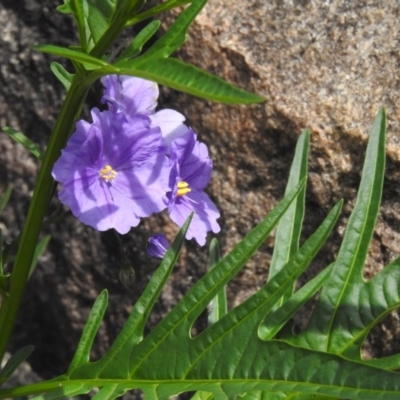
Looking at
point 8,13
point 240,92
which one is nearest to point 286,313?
point 240,92

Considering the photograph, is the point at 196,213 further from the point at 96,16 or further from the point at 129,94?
the point at 96,16

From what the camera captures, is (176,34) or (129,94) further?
(129,94)

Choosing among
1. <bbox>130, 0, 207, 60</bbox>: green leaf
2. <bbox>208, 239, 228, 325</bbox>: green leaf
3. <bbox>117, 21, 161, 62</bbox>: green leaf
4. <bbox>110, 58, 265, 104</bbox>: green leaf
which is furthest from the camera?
<bbox>208, 239, 228, 325</bbox>: green leaf

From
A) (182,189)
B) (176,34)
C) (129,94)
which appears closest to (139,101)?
(129,94)

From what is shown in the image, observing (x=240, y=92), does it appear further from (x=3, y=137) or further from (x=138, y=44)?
(x=3, y=137)

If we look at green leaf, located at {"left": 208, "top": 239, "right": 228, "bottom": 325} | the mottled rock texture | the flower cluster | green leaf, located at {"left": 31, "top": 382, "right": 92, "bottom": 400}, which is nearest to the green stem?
the flower cluster

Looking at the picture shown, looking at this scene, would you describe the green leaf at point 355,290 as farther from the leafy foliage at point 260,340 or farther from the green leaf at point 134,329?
the green leaf at point 134,329

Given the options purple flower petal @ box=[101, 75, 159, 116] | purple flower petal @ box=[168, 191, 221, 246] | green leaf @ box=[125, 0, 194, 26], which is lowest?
purple flower petal @ box=[168, 191, 221, 246]

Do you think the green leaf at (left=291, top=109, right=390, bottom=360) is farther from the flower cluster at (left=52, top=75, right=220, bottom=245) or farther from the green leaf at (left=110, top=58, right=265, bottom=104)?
the green leaf at (left=110, top=58, right=265, bottom=104)
